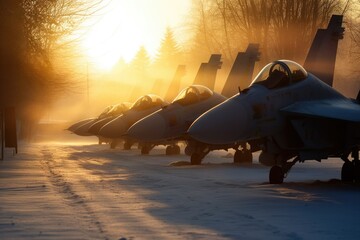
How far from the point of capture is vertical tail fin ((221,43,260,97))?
30.0 metres

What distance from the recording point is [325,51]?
2094cm

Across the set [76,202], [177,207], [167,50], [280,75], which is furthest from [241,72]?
[167,50]

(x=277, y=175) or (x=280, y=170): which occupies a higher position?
(x=280, y=170)

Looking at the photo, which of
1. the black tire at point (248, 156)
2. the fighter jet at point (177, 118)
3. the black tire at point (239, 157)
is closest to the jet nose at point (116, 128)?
the fighter jet at point (177, 118)

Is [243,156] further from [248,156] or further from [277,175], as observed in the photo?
[277,175]

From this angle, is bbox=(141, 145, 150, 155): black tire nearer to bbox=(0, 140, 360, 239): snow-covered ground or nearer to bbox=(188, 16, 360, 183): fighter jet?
bbox=(0, 140, 360, 239): snow-covered ground

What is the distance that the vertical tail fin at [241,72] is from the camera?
98.3 feet

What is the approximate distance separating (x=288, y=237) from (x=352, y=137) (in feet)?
24.0

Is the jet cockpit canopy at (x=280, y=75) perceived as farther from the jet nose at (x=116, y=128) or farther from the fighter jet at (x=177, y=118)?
the jet nose at (x=116, y=128)

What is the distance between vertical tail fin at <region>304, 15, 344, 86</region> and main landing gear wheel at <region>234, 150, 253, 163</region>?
18.0ft

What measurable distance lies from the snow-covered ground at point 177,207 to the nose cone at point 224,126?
1026 millimetres

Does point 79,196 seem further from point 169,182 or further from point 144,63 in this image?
point 144,63

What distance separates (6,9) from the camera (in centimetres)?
2462

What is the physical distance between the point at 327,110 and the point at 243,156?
34.7ft
